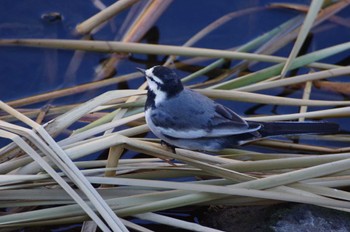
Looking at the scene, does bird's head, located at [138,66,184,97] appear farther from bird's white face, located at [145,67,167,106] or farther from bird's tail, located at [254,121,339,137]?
bird's tail, located at [254,121,339,137]

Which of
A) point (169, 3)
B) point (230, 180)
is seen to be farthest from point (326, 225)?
point (169, 3)

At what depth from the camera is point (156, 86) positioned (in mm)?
3609

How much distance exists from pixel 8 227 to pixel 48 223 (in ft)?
0.61

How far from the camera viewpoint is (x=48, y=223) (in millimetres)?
3373

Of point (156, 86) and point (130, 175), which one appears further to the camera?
point (156, 86)

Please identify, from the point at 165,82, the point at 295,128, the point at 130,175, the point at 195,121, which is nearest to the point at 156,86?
the point at 165,82

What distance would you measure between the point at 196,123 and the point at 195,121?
1 cm

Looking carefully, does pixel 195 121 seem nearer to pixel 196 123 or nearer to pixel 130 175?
pixel 196 123

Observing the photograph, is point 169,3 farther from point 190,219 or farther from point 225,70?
point 190,219

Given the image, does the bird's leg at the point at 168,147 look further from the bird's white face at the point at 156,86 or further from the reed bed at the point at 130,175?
the bird's white face at the point at 156,86

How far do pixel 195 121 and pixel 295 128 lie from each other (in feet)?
1.62

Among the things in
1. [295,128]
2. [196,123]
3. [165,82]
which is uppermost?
[165,82]

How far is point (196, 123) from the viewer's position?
3.50 m

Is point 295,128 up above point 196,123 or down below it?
below
